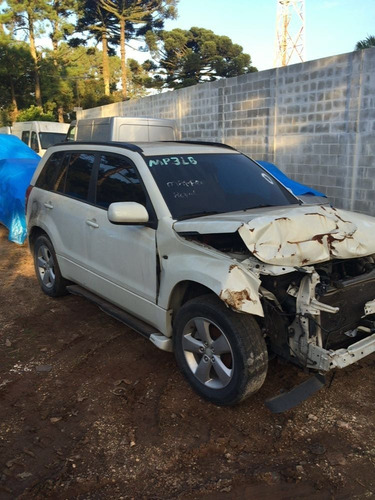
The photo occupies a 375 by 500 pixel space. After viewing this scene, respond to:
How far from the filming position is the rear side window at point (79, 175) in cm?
455

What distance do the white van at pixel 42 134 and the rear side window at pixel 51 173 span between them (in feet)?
33.5

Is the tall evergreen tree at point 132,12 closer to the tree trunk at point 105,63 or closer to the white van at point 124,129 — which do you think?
the tree trunk at point 105,63

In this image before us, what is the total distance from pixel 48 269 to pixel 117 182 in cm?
183

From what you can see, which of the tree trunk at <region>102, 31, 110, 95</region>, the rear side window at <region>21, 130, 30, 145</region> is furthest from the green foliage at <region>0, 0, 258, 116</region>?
the rear side window at <region>21, 130, 30, 145</region>

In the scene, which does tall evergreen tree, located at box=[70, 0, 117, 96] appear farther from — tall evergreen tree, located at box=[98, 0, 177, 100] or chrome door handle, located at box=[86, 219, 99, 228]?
chrome door handle, located at box=[86, 219, 99, 228]

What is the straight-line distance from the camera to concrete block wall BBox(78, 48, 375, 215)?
8.16 meters

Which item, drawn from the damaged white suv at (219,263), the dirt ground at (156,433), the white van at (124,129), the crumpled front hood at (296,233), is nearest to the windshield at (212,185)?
the damaged white suv at (219,263)

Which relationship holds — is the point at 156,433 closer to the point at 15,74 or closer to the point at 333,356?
the point at 333,356

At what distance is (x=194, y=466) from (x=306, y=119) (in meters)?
7.98

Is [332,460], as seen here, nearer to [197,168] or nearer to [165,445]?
[165,445]

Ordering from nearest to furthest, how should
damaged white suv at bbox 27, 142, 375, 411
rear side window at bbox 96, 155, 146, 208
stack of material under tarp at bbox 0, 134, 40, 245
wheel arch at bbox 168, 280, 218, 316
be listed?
damaged white suv at bbox 27, 142, 375, 411 < wheel arch at bbox 168, 280, 218, 316 < rear side window at bbox 96, 155, 146, 208 < stack of material under tarp at bbox 0, 134, 40, 245

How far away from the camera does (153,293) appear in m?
3.65

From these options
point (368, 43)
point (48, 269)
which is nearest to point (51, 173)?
point (48, 269)

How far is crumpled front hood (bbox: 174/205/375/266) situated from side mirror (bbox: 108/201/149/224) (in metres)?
0.28
